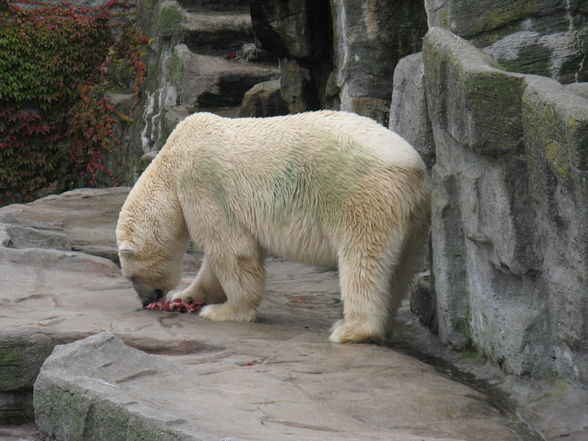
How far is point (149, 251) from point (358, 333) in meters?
1.59

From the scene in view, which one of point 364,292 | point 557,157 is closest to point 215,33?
point 364,292

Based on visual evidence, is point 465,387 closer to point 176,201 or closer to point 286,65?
point 176,201

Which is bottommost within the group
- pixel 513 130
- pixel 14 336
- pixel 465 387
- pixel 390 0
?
pixel 465 387

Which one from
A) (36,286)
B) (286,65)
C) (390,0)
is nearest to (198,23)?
(286,65)

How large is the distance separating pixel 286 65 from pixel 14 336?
5904 millimetres

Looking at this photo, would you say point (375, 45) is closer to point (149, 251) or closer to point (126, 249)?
point (149, 251)

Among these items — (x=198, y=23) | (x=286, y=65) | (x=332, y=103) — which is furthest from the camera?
(x=198, y=23)

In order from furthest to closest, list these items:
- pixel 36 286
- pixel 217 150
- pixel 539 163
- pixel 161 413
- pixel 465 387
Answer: pixel 36 286
pixel 217 150
pixel 465 387
pixel 539 163
pixel 161 413

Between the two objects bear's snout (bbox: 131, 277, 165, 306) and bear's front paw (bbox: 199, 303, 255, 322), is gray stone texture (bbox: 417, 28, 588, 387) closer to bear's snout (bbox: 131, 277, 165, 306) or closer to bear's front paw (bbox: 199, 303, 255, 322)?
bear's front paw (bbox: 199, 303, 255, 322)

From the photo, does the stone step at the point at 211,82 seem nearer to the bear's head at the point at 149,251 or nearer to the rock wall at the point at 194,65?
the rock wall at the point at 194,65

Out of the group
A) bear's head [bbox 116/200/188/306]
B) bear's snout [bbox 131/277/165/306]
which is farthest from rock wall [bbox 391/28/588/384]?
bear's snout [bbox 131/277/165/306]

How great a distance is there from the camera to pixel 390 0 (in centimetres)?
826

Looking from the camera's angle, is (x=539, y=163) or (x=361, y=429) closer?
(x=361, y=429)

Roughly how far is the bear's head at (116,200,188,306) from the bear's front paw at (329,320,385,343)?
1.41 m
